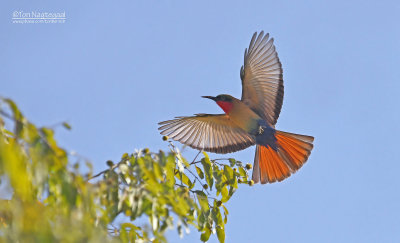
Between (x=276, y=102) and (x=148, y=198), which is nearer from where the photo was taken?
(x=148, y=198)

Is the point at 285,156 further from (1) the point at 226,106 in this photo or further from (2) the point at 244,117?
(1) the point at 226,106

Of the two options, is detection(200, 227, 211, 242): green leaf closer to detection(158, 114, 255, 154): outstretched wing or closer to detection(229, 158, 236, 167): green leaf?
detection(229, 158, 236, 167): green leaf

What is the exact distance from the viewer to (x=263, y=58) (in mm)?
6945

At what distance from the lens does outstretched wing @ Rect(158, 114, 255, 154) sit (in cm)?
690

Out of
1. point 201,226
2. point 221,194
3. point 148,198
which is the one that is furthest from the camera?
point 221,194

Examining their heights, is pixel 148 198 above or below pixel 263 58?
below

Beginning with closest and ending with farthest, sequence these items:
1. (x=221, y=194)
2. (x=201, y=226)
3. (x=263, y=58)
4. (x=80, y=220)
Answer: (x=80, y=220), (x=201, y=226), (x=221, y=194), (x=263, y=58)

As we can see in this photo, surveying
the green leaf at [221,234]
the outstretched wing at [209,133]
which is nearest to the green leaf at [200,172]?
the green leaf at [221,234]

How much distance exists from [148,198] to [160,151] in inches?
14.6

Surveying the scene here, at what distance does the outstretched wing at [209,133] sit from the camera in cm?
690

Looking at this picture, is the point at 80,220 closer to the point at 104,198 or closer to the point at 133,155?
the point at 104,198

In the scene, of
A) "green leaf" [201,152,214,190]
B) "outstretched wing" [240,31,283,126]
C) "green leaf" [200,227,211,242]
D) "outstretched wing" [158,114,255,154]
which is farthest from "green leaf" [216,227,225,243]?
"outstretched wing" [240,31,283,126]

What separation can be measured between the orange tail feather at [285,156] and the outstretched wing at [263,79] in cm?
31

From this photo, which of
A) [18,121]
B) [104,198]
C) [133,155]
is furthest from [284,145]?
[18,121]
